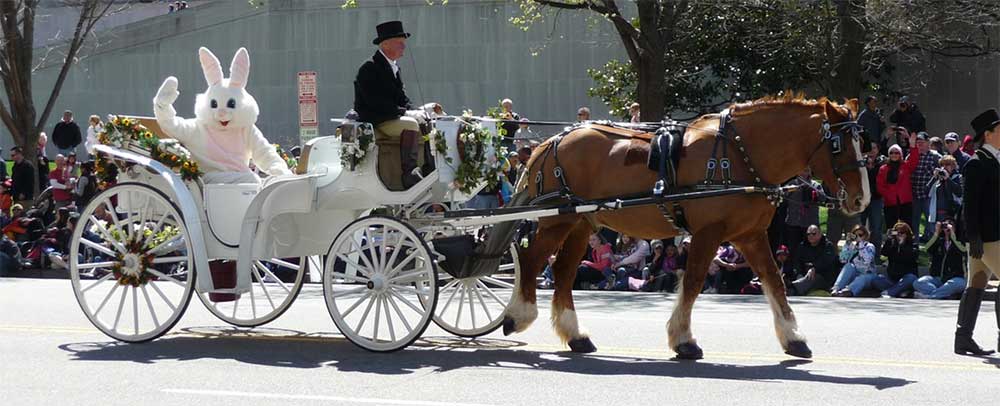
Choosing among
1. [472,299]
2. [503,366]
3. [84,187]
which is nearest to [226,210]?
[472,299]

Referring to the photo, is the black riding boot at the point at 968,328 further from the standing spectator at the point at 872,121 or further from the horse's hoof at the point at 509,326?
the standing spectator at the point at 872,121

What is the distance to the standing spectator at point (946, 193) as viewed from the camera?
1800 centimetres

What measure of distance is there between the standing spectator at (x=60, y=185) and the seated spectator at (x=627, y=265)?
10475mm

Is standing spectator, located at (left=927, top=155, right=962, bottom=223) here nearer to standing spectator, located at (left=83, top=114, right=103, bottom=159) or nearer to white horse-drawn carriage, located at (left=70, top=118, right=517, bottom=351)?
white horse-drawn carriage, located at (left=70, top=118, right=517, bottom=351)

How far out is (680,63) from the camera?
2603 centimetres

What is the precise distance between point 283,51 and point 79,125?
17.7 ft

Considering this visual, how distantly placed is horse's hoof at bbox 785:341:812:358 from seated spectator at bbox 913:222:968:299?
6547 millimetres

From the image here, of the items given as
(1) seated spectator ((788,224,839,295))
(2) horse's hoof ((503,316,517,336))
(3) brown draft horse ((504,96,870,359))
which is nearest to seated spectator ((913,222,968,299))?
(1) seated spectator ((788,224,839,295))

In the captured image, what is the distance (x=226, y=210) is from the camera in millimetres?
11883

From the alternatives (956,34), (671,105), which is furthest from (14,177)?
(956,34)

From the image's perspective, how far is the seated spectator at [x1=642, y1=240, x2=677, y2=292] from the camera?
18.1m

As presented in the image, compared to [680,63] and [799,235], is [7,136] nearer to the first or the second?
[680,63]

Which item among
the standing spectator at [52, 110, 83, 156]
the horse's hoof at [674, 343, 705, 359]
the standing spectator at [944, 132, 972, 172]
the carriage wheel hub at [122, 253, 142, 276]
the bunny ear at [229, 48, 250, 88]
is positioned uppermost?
the bunny ear at [229, 48, 250, 88]

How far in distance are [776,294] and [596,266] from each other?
787 cm
